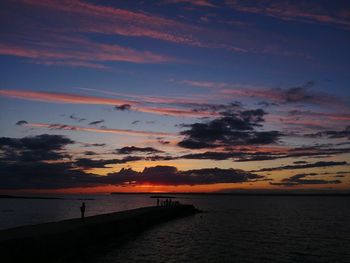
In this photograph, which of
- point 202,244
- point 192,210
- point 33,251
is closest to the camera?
point 33,251

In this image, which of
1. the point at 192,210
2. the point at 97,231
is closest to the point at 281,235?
the point at 97,231

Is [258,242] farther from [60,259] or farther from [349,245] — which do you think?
[60,259]

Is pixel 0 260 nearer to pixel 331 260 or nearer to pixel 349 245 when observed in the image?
pixel 331 260

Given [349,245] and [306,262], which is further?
[349,245]

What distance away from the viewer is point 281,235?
43.2m

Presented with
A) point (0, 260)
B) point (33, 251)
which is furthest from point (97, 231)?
point (0, 260)

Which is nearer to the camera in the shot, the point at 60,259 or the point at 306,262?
the point at 60,259

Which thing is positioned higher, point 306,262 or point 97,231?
point 97,231

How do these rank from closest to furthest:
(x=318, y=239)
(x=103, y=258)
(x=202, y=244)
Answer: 1. (x=103, y=258)
2. (x=202, y=244)
3. (x=318, y=239)

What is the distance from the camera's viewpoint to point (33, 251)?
2169 centimetres

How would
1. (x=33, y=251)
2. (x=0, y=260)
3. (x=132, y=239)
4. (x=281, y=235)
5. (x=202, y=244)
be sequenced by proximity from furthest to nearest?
(x=281, y=235)
(x=132, y=239)
(x=202, y=244)
(x=33, y=251)
(x=0, y=260)

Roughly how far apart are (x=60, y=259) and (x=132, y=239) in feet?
45.9

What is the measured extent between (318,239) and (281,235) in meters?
4.27

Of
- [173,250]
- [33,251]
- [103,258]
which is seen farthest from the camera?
[173,250]
